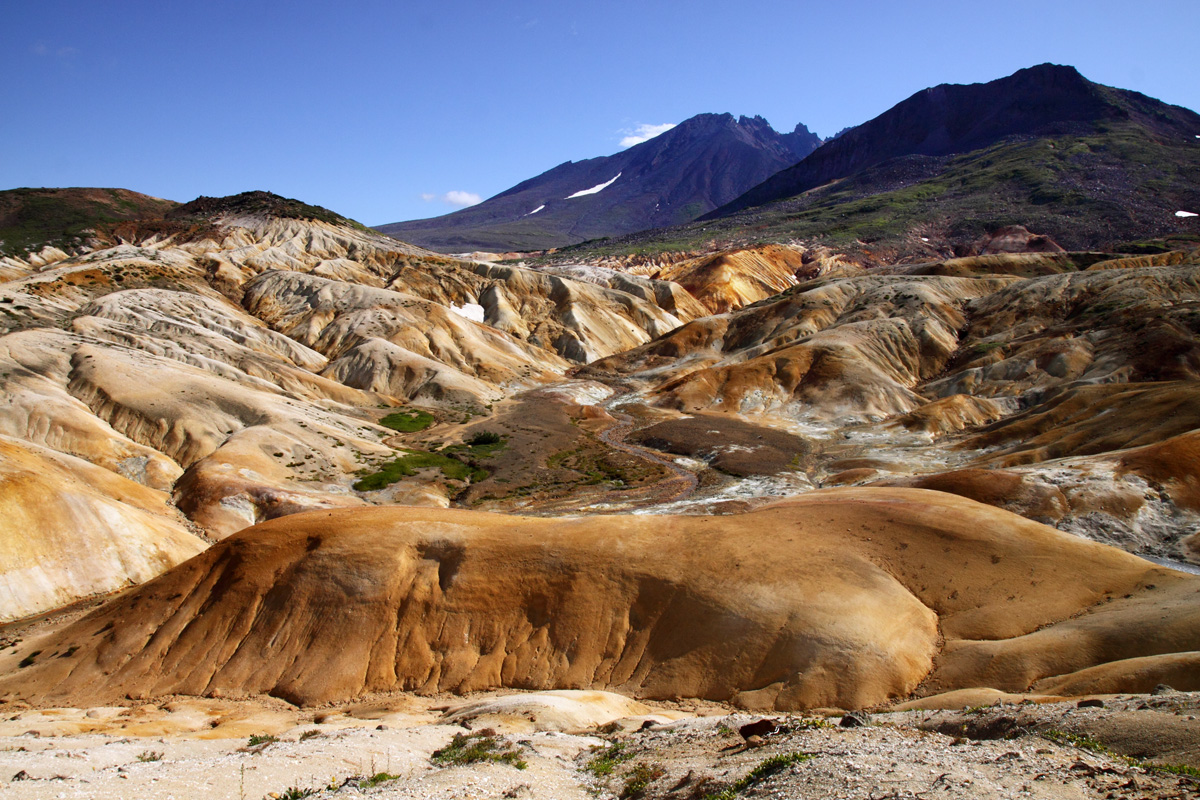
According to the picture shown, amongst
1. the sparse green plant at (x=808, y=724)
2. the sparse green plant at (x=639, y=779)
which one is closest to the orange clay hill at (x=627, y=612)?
the sparse green plant at (x=808, y=724)

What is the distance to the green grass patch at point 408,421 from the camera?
211 ft

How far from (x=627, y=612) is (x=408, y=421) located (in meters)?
48.5

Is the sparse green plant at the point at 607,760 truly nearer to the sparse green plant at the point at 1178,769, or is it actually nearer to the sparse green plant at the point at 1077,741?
the sparse green plant at the point at 1077,741

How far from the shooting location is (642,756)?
1348cm

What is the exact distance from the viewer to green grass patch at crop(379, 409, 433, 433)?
64.2 metres

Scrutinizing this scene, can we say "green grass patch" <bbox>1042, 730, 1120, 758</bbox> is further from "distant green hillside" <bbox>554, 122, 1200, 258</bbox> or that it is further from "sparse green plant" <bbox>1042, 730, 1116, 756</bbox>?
"distant green hillside" <bbox>554, 122, 1200, 258</bbox>

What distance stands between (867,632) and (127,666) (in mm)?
22414

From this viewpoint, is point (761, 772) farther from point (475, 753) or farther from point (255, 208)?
point (255, 208)

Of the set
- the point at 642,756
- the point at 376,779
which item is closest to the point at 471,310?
the point at 642,756

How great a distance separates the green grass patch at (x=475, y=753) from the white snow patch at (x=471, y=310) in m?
93.7

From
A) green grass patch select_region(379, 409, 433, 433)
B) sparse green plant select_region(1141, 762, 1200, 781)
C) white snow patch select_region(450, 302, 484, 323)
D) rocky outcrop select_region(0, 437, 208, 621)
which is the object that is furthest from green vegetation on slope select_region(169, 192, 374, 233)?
sparse green plant select_region(1141, 762, 1200, 781)

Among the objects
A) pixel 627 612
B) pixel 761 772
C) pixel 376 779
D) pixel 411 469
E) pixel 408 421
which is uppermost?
pixel 408 421

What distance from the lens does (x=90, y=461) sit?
41.6 meters

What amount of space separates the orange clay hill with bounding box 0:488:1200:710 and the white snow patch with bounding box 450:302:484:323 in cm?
8319
